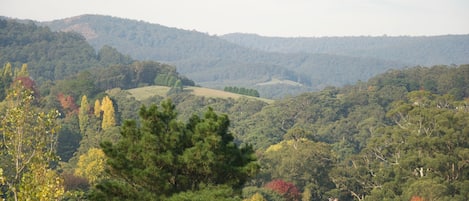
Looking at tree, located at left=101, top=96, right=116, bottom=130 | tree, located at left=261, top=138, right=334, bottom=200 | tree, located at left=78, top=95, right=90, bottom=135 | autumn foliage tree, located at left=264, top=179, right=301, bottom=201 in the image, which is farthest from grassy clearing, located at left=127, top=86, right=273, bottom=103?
autumn foliage tree, located at left=264, top=179, right=301, bottom=201

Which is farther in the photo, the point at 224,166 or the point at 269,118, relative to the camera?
the point at 269,118

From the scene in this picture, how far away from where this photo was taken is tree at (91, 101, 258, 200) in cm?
2042

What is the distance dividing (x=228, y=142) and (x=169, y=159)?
2.52 meters

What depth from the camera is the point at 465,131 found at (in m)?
54.6

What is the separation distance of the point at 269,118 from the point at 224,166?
86159 millimetres

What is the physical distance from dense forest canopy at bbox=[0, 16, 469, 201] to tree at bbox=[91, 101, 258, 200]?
0.04 meters

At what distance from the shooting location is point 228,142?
22266 millimetres

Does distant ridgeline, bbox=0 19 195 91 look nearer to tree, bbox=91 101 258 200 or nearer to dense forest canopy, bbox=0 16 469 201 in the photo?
dense forest canopy, bbox=0 16 469 201

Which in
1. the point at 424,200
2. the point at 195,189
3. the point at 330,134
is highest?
the point at 195,189

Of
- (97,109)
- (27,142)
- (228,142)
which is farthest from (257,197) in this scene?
(97,109)

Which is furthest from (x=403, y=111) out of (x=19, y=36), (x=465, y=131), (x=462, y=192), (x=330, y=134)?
(x=19, y=36)

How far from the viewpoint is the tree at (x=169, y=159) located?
2042cm

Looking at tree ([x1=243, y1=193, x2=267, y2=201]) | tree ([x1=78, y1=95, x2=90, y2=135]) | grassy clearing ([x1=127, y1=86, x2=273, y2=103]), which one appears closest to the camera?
tree ([x1=243, y1=193, x2=267, y2=201])

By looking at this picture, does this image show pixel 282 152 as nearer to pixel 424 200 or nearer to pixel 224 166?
pixel 424 200
